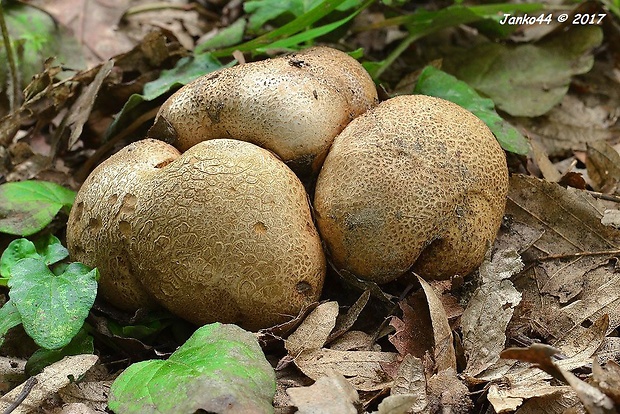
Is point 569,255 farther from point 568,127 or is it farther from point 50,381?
point 50,381

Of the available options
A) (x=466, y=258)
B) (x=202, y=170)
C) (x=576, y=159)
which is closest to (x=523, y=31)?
(x=576, y=159)

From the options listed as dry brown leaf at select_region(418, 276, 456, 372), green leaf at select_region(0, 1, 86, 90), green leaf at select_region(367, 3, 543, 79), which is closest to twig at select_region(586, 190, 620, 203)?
dry brown leaf at select_region(418, 276, 456, 372)

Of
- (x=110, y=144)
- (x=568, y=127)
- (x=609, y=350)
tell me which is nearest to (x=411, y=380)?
(x=609, y=350)

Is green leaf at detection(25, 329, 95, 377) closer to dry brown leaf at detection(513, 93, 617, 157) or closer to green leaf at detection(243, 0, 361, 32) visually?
green leaf at detection(243, 0, 361, 32)

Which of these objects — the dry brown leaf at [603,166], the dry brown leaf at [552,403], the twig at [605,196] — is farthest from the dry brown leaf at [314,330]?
the dry brown leaf at [603,166]

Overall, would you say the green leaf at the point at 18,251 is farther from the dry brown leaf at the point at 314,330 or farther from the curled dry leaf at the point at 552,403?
the curled dry leaf at the point at 552,403

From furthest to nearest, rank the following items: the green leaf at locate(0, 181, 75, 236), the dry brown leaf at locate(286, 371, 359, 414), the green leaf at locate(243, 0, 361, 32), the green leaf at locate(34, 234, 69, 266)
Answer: the green leaf at locate(243, 0, 361, 32)
the green leaf at locate(0, 181, 75, 236)
the green leaf at locate(34, 234, 69, 266)
the dry brown leaf at locate(286, 371, 359, 414)
